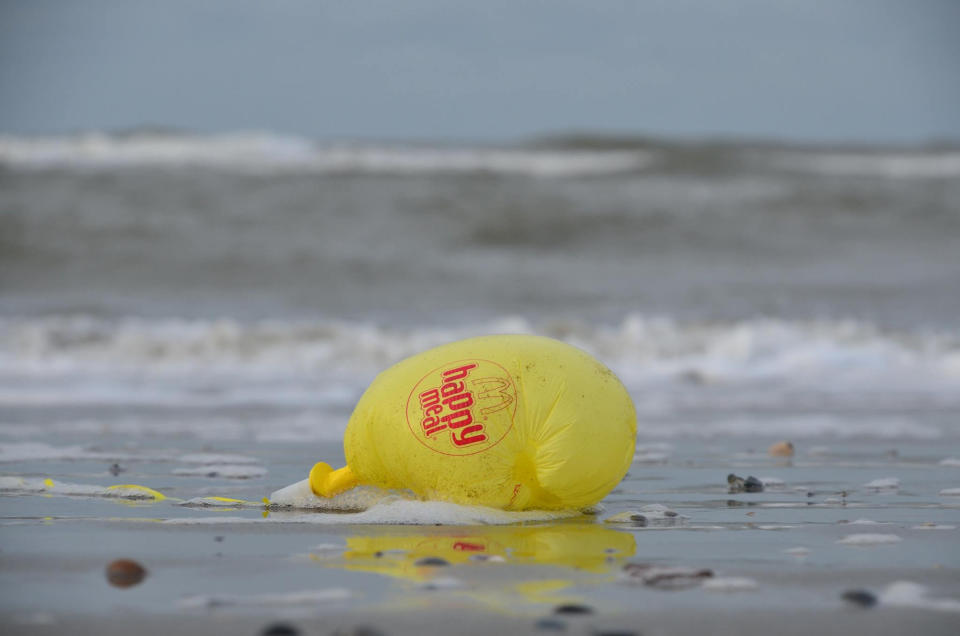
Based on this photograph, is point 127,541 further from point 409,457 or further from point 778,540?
point 778,540

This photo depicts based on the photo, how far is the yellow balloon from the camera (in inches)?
149

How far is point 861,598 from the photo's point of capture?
9.10 ft

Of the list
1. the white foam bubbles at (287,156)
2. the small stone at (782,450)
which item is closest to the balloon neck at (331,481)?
the small stone at (782,450)

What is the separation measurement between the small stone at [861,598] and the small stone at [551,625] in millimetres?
750

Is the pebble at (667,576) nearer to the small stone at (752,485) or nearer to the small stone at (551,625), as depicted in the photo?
the small stone at (551,625)

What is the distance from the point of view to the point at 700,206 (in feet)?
66.8

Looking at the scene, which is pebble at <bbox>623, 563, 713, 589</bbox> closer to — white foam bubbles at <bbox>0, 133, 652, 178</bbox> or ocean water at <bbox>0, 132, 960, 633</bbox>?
ocean water at <bbox>0, 132, 960, 633</bbox>

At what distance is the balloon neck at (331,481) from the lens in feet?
13.6

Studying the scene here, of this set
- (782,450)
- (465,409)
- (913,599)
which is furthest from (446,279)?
(913,599)

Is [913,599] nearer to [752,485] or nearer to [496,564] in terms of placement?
[496,564]

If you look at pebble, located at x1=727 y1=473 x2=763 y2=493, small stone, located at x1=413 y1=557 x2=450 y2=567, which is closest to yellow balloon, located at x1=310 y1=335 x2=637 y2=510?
small stone, located at x1=413 y1=557 x2=450 y2=567

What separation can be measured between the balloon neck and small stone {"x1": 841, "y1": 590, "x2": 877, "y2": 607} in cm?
188

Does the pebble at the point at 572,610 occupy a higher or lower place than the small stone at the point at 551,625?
higher

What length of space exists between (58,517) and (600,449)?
1877 millimetres
